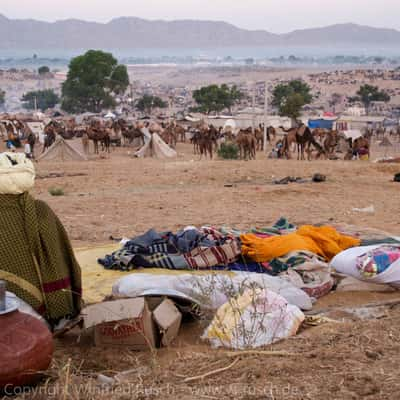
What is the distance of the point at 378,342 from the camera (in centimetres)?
376

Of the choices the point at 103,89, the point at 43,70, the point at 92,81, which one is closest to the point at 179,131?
the point at 92,81

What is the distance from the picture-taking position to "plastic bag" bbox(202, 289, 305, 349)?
161 inches

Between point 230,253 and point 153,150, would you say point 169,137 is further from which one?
point 230,253

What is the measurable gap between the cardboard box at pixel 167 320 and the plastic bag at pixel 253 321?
0.20 meters

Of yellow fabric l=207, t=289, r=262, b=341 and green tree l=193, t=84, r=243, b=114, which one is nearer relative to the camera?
yellow fabric l=207, t=289, r=262, b=341

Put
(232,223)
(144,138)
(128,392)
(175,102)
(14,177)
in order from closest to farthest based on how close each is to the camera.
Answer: (128,392), (14,177), (232,223), (144,138), (175,102)

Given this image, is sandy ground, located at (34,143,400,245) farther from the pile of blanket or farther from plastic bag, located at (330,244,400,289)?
plastic bag, located at (330,244,400,289)

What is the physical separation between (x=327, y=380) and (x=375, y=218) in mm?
5872

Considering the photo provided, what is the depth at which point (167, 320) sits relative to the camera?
429 cm

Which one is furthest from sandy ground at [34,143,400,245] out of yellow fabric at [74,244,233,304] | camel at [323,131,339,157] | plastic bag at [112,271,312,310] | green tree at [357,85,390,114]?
green tree at [357,85,390,114]

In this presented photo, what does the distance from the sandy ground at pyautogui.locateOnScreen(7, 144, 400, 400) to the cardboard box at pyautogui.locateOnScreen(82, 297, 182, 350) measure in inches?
3.3

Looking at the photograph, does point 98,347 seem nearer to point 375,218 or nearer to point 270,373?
point 270,373

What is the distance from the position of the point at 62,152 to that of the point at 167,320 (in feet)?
65.3

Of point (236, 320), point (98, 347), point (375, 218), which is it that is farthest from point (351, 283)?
point (375, 218)
